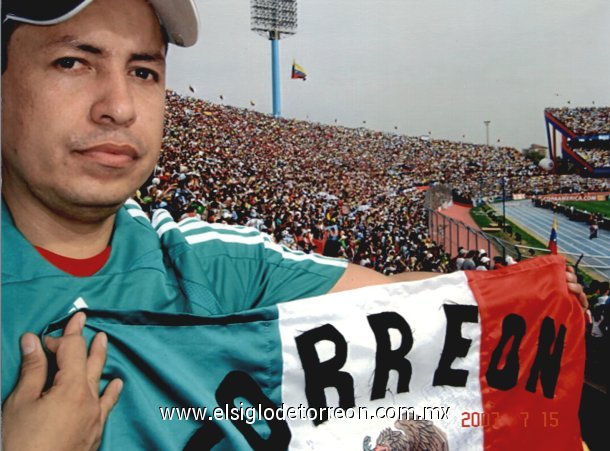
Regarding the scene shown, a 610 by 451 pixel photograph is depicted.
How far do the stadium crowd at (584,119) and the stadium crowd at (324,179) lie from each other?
4092 mm

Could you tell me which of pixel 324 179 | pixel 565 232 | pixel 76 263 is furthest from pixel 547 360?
pixel 324 179

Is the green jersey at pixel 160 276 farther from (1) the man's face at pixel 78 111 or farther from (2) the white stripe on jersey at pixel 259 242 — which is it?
(1) the man's face at pixel 78 111

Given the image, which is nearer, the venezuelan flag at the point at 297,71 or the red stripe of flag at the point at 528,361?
the red stripe of flag at the point at 528,361

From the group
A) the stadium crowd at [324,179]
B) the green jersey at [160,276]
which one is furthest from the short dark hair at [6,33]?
the stadium crowd at [324,179]

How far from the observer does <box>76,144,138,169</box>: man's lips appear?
2.55ft

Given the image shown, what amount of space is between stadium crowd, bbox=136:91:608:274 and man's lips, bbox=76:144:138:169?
4.17m

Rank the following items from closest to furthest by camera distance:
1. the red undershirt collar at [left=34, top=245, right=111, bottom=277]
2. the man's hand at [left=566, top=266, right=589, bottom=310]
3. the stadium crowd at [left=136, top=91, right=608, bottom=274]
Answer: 1. the red undershirt collar at [left=34, top=245, right=111, bottom=277]
2. the man's hand at [left=566, top=266, right=589, bottom=310]
3. the stadium crowd at [left=136, top=91, right=608, bottom=274]

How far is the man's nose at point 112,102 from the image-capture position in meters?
0.77

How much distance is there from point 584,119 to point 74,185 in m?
43.2

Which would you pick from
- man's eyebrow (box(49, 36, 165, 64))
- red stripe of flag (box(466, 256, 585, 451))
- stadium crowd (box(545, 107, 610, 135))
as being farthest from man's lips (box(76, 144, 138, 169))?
stadium crowd (box(545, 107, 610, 135))

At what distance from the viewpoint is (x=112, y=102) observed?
78cm

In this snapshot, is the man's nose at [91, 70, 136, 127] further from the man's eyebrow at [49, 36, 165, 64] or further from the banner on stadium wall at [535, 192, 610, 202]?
the banner on stadium wall at [535, 192, 610, 202]

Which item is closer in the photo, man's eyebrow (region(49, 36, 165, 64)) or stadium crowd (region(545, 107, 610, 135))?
man's eyebrow (region(49, 36, 165, 64))

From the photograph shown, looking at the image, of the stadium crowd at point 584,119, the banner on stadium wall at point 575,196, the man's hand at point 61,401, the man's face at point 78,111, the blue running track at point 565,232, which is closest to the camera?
the man's hand at point 61,401
